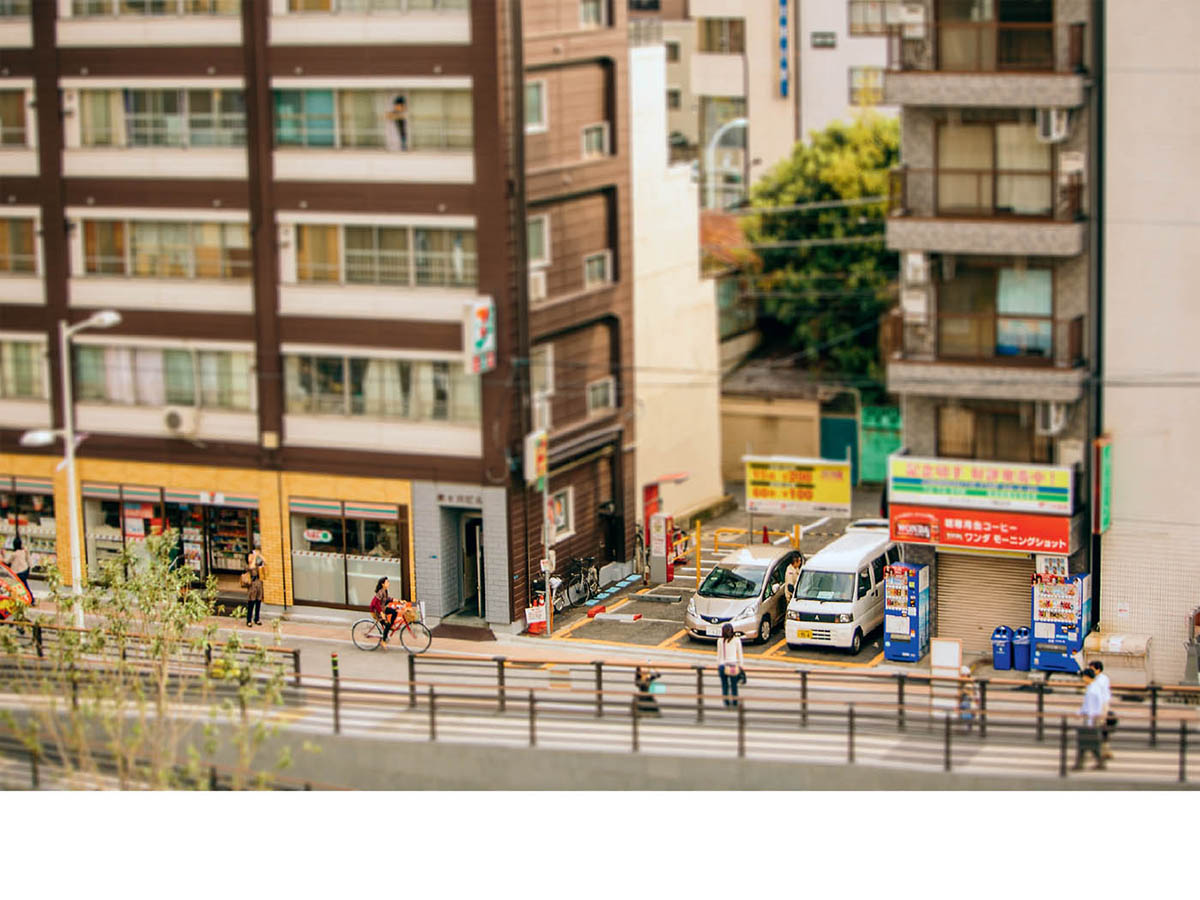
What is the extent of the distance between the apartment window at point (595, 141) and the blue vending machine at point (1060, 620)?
14.2 m

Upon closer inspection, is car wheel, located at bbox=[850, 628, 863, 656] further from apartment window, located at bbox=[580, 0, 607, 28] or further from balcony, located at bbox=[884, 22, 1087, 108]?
apartment window, located at bbox=[580, 0, 607, 28]

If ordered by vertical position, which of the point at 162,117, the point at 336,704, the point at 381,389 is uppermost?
the point at 162,117

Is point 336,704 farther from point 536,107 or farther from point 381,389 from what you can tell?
point 536,107

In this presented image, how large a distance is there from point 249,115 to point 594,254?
8.51 meters

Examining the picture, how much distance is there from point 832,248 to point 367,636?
26.7 m

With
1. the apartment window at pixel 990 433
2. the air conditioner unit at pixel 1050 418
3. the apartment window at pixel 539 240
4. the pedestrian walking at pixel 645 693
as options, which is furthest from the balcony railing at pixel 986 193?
the pedestrian walking at pixel 645 693

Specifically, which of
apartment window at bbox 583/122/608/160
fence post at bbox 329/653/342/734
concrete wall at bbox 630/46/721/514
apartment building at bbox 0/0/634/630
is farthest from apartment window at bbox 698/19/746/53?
fence post at bbox 329/653/342/734

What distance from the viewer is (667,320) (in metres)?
48.2

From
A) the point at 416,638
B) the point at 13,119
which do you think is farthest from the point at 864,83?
the point at 416,638

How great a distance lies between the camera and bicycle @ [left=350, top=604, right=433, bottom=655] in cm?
3809

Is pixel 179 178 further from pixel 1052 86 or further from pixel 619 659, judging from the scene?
pixel 1052 86

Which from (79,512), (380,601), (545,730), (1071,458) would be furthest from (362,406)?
(1071,458)

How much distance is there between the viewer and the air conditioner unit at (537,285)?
130 feet

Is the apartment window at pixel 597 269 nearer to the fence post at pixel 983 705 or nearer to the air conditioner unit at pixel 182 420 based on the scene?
the air conditioner unit at pixel 182 420
